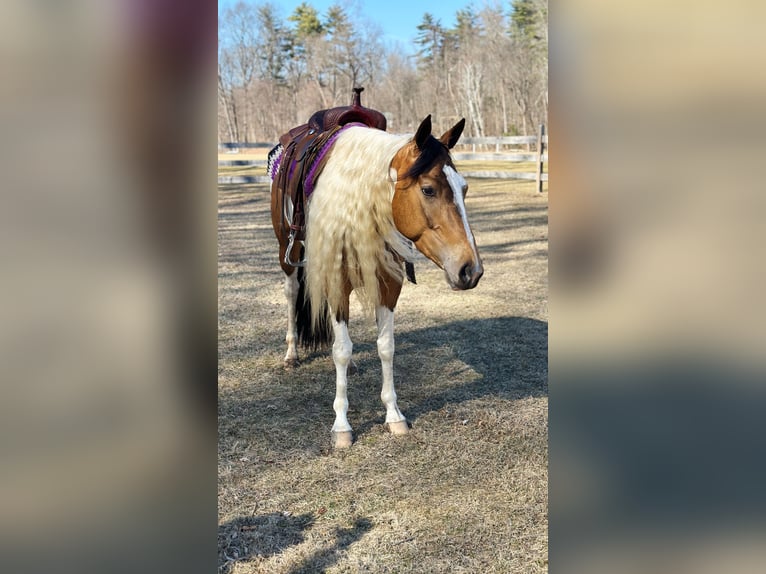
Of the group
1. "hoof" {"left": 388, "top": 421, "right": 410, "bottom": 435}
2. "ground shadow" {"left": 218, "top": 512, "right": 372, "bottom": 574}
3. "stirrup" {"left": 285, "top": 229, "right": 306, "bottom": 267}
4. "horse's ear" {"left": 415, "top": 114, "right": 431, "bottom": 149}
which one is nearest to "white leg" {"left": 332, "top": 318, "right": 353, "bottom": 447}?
"hoof" {"left": 388, "top": 421, "right": 410, "bottom": 435}

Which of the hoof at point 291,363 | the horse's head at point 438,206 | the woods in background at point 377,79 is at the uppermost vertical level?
the woods in background at point 377,79

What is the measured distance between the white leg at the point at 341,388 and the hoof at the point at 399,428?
255mm

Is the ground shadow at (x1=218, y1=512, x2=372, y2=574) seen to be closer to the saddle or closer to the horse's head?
the horse's head

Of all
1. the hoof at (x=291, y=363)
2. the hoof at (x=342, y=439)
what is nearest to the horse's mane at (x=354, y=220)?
the hoof at (x=342, y=439)

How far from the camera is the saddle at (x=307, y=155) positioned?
3334mm

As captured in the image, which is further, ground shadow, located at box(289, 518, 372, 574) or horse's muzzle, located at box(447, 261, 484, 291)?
horse's muzzle, located at box(447, 261, 484, 291)

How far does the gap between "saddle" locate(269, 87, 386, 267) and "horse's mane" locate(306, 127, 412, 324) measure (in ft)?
0.50

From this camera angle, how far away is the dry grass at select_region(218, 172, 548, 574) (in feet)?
7.75

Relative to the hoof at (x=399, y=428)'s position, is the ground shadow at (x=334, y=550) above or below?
below

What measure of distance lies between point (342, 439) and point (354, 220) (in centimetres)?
123

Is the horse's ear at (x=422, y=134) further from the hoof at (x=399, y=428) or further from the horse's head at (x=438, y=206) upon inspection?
the hoof at (x=399, y=428)
